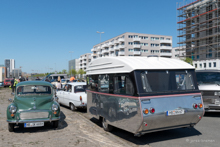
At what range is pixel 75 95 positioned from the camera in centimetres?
1165

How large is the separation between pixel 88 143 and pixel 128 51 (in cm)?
8073

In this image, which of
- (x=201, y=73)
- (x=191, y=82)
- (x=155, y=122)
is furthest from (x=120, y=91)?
(x=201, y=73)

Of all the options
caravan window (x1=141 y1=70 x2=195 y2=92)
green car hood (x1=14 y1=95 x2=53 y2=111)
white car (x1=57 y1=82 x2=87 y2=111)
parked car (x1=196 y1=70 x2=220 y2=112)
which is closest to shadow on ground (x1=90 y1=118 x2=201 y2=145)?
caravan window (x1=141 y1=70 x2=195 y2=92)

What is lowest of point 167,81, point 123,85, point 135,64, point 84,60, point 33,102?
point 33,102

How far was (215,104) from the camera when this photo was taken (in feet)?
29.9

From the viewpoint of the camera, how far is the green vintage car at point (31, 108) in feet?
23.9

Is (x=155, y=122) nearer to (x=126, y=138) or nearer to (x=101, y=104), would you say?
(x=126, y=138)

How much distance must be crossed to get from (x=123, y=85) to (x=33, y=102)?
3567 mm

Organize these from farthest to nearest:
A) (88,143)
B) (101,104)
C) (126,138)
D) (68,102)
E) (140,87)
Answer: (68,102)
(101,104)
(126,138)
(88,143)
(140,87)

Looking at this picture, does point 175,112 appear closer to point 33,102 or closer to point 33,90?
point 33,102

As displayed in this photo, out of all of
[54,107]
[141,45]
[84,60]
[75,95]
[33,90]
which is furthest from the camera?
[84,60]

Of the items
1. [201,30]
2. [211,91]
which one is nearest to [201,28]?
[201,30]

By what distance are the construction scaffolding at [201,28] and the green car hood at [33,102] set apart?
51.5 metres

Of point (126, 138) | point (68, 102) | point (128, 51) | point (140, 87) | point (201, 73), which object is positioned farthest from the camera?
point (128, 51)
